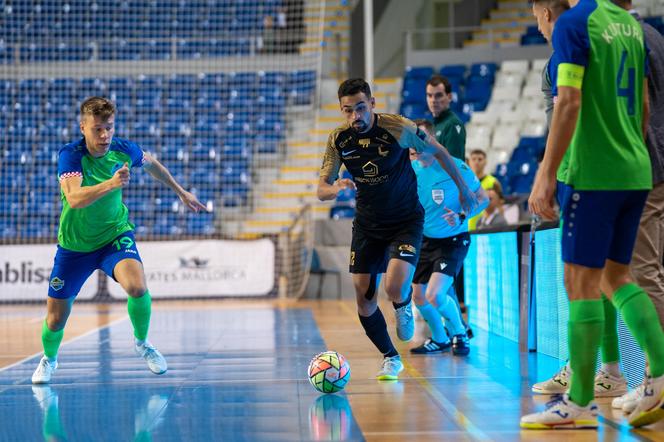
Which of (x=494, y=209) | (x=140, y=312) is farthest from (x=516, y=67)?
(x=140, y=312)

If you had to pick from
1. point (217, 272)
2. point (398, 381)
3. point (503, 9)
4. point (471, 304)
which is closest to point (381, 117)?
point (398, 381)

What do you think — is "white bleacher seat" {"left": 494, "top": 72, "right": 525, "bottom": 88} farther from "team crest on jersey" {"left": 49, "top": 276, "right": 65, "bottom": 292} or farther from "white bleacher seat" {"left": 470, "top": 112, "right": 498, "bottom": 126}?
"team crest on jersey" {"left": 49, "top": 276, "right": 65, "bottom": 292}

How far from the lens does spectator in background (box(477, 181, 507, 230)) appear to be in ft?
36.3

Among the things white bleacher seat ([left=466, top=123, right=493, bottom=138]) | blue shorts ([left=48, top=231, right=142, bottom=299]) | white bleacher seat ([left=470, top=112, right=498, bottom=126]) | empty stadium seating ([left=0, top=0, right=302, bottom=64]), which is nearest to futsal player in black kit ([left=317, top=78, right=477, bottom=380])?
blue shorts ([left=48, top=231, right=142, bottom=299])

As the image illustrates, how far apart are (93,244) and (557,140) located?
372cm

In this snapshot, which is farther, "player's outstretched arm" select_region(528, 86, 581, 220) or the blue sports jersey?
the blue sports jersey

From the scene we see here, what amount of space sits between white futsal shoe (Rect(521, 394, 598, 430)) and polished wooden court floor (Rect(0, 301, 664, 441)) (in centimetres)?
6

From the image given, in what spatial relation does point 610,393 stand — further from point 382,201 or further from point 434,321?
point 434,321

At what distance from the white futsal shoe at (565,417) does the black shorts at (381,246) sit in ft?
6.63

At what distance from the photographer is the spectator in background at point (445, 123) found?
7789 mm

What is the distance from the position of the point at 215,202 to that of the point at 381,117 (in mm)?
12170

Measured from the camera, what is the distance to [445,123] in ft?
25.8

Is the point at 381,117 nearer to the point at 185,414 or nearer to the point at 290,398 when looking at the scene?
the point at 290,398

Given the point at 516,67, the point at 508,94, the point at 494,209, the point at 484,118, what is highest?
the point at 516,67
